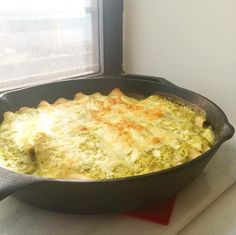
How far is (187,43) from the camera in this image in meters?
1.03

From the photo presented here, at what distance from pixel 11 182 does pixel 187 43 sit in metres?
0.78

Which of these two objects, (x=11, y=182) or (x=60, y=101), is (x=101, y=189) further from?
(x=60, y=101)

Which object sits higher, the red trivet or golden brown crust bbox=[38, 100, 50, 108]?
golden brown crust bbox=[38, 100, 50, 108]

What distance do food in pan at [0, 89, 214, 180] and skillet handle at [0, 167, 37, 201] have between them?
0.12 metres

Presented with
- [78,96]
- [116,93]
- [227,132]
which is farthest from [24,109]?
[227,132]

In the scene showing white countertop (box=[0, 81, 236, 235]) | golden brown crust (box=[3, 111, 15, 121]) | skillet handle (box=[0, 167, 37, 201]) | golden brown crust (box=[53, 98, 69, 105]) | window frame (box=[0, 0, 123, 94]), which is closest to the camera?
skillet handle (box=[0, 167, 37, 201])

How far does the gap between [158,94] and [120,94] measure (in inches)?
5.1

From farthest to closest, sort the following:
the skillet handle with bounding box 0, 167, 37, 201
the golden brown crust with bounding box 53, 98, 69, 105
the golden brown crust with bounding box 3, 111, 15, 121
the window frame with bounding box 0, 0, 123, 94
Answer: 1. the window frame with bounding box 0, 0, 123, 94
2. the golden brown crust with bounding box 53, 98, 69, 105
3. the golden brown crust with bounding box 3, 111, 15, 121
4. the skillet handle with bounding box 0, 167, 37, 201

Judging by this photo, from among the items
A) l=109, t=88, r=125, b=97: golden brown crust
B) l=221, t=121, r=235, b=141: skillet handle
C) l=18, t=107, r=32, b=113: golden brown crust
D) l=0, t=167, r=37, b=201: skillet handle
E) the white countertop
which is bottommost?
the white countertop

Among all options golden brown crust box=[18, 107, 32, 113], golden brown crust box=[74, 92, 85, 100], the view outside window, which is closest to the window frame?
the view outside window

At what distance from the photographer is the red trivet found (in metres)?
0.60

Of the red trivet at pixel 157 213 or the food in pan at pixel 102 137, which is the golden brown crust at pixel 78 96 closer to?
the food in pan at pixel 102 137

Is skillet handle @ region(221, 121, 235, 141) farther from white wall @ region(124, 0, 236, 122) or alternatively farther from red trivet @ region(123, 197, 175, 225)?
white wall @ region(124, 0, 236, 122)

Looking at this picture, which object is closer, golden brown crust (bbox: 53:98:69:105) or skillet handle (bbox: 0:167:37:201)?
skillet handle (bbox: 0:167:37:201)
